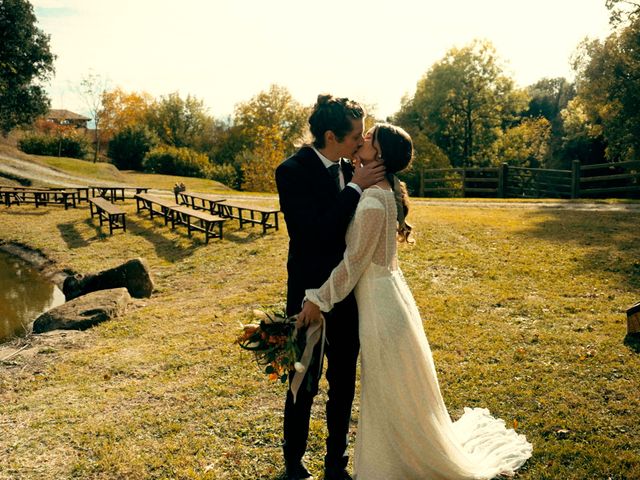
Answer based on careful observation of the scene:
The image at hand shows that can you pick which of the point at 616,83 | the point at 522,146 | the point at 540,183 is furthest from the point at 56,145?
the point at 616,83

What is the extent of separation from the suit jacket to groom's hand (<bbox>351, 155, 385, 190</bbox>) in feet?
0.58

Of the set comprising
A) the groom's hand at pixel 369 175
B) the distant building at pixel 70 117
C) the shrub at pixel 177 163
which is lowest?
the groom's hand at pixel 369 175

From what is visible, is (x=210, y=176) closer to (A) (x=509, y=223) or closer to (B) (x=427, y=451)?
(A) (x=509, y=223)

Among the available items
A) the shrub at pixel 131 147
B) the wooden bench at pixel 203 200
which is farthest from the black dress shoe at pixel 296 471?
the shrub at pixel 131 147

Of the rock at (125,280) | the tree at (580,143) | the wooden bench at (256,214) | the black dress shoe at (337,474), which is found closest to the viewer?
the black dress shoe at (337,474)

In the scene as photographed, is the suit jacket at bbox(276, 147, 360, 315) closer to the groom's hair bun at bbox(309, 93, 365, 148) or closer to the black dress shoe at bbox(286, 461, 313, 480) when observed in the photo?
the groom's hair bun at bbox(309, 93, 365, 148)

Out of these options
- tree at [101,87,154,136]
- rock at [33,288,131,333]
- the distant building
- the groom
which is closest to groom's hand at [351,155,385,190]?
the groom

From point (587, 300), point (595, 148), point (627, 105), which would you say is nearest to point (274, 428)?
point (587, 300)

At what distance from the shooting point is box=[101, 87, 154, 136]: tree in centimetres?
5919

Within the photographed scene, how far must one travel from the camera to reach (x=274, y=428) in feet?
15.7

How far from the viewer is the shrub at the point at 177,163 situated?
44.2 meters

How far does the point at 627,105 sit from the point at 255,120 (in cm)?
3371

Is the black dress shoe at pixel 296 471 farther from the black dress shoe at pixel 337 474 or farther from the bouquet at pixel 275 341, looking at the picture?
the bouquet at pixel 275 341

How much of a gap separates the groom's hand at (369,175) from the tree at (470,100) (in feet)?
117
